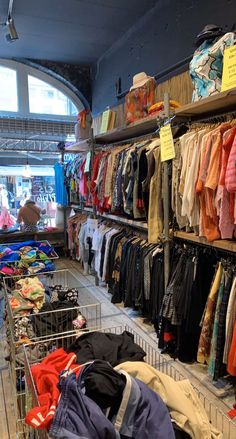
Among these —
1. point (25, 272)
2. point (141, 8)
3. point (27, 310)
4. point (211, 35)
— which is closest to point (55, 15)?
point (141, 8)

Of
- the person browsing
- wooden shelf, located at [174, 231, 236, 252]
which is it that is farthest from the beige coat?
the person browsing

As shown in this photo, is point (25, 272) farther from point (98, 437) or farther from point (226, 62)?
point (226, 62)

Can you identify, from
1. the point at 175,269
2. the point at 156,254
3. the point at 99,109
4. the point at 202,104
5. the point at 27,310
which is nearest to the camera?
the point at 27,310

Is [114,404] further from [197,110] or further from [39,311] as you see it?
[197,110]

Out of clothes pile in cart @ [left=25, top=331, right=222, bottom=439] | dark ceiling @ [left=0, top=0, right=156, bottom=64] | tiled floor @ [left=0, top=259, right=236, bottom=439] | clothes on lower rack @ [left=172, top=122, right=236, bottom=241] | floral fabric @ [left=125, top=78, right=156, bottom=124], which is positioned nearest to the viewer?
clothes pile in cart @ [left=25, top=331, right=222, bottom=439]

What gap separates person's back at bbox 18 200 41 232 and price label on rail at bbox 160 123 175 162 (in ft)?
11.9

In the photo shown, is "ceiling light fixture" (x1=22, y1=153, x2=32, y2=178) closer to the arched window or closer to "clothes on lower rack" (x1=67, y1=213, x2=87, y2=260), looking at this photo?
the arched window

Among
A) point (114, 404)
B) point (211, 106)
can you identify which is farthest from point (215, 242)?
point (114, 404)

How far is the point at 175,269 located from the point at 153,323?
757mm

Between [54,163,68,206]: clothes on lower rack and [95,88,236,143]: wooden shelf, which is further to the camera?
[54,163,68,206]: clothes on lower rack

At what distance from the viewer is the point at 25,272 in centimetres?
279

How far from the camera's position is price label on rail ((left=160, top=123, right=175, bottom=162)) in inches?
103

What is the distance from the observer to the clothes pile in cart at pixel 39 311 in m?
1.97

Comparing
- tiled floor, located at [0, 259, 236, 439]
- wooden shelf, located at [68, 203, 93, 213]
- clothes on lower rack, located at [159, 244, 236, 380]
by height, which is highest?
wooden shelf, located at [68, 203, 93, 213]
